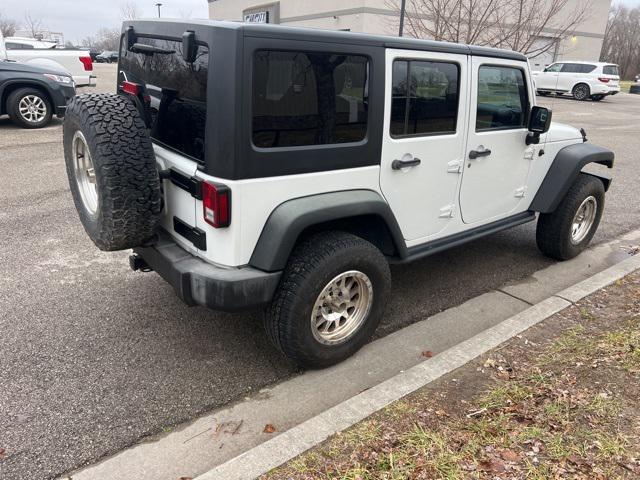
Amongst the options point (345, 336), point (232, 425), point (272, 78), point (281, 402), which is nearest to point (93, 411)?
point (232, 425)

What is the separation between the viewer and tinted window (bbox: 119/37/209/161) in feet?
8.46

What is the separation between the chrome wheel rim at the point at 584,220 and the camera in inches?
186

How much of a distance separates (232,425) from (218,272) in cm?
79

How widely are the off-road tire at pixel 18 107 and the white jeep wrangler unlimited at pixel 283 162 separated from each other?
742 cm

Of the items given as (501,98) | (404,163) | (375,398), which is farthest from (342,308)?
(501,98)

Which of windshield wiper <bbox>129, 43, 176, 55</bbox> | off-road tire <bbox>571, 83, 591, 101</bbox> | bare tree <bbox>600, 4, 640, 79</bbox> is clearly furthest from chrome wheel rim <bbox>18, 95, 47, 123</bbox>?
bare tree <bbox>600, 4, 640, 79</bbox>

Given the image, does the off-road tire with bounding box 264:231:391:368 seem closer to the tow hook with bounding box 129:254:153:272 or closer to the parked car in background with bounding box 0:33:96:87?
the tow hook with bounding box 129:254:153:272

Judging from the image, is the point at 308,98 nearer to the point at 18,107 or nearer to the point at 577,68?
the point at 18,107

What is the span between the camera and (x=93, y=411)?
268 centimetres

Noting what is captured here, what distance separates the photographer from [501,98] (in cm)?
384

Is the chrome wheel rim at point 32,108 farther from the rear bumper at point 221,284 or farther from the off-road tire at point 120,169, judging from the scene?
the rear bumper at point 221,284

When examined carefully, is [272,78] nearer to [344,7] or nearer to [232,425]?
[232,425]

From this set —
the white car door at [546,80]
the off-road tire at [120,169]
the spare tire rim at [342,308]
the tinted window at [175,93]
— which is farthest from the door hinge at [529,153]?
the white car door at [546,80]

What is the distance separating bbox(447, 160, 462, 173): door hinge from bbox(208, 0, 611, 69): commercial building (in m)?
28.4
